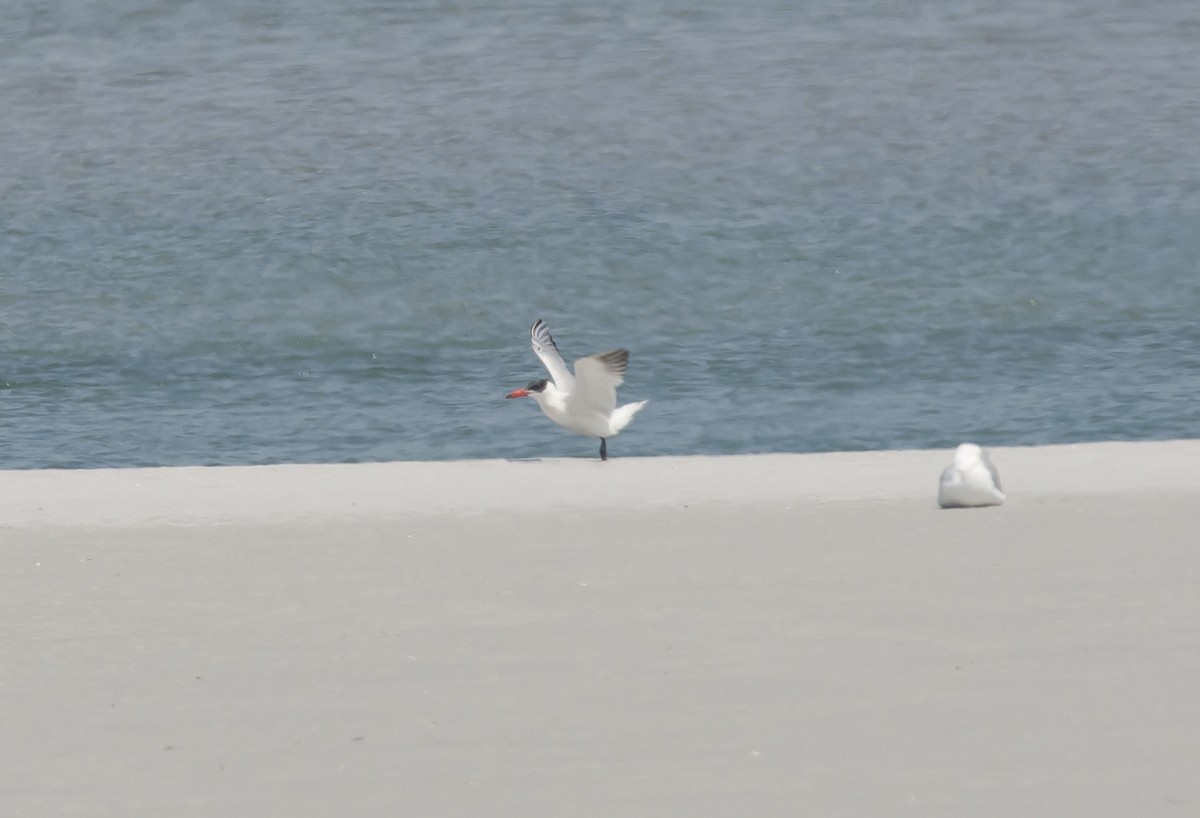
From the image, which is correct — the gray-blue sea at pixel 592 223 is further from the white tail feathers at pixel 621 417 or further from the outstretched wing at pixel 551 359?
the white tail feathers at pixel 621 417

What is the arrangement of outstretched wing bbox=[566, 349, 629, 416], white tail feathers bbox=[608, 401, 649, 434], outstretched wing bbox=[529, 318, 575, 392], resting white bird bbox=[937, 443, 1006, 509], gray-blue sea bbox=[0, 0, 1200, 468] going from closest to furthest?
resting white bird bbox=[937, 443, 1006, 509]
outstretched wing bbox=[566, 349, 629, 416]
white tail feathers bbox=[608, 401, 649, 434]
outstretched wing bbox=[529, 318, 575, 392]
gray-blue sea bbox=[0, 0, 1200, 468]

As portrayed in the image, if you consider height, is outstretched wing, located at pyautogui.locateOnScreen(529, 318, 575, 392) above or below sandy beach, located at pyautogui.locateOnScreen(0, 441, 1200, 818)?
above

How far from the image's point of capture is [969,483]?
292 inches

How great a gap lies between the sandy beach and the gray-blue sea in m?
3.77

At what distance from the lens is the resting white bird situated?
7402mm

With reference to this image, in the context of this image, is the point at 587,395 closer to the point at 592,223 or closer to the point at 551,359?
the point at 551,359

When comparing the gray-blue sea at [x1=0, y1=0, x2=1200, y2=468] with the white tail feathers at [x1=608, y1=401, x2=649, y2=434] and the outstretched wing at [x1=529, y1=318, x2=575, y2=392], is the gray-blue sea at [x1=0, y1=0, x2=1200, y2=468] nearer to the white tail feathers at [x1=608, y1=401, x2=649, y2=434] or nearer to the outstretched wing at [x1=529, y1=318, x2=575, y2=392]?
the outstretched wing at [x1=529, y1=318, x2=575, y2=392]

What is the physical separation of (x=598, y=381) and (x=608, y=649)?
13.2 ft

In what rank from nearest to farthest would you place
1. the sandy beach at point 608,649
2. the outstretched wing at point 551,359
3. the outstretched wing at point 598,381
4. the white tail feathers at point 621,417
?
the sandy beach at point 608,649 → the outstretched wing at point 598,381 → the white tail feathers at point 621,417 → the outstretched wing at point 551,359

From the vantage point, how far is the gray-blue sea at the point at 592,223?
12.9 m

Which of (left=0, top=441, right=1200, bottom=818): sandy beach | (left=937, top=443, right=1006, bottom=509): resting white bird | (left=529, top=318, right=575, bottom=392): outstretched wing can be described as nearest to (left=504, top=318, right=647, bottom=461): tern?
(left=529, top=318, right=575, bottom=392): outstretched wing

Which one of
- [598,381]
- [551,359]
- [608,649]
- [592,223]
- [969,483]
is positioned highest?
[592,223]

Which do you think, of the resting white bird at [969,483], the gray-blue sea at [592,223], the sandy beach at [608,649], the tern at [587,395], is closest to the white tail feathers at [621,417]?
the tern at [587,395]

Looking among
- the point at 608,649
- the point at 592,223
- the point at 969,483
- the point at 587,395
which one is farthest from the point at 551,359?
the point at 592,223
